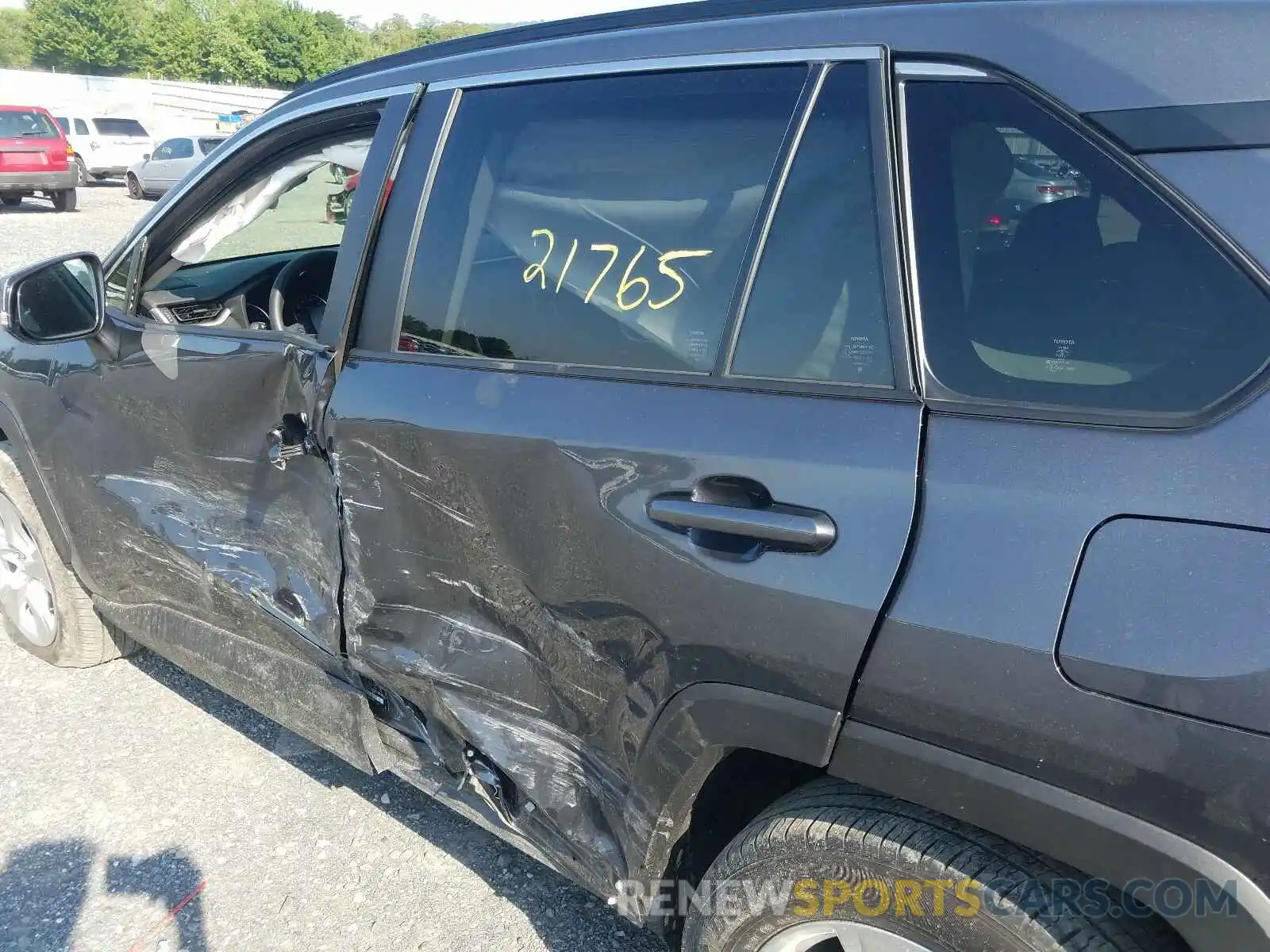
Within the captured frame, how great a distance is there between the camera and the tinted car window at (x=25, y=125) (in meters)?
17.8

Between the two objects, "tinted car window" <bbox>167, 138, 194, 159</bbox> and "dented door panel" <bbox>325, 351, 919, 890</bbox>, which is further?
"tinted car window" <bbox>167, 138, 194, 159</bbox>

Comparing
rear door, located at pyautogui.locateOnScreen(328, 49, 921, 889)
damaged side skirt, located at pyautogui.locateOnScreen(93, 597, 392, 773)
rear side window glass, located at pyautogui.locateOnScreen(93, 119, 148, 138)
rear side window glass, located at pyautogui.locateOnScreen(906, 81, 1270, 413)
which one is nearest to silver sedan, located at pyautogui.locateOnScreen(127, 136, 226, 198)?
rear side window glass, located at pyautogui.locateOnScreen(93, 119, 148, 138)

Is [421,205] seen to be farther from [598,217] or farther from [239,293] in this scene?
[239,293]

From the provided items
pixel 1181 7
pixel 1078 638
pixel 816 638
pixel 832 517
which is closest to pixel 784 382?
pixel 832 517

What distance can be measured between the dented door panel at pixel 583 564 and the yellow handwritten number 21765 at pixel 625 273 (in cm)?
17

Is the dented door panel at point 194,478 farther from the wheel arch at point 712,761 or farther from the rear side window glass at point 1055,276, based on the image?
the rear side window glass at point 1055,276

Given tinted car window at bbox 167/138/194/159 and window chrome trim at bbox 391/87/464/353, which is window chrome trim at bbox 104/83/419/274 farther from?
tinted car window at bbox 167/138/194/159

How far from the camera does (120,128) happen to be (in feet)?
80.8

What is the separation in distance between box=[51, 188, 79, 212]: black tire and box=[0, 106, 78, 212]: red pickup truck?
0.28 metres

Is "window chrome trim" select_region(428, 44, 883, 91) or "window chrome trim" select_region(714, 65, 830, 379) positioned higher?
"window chrome trim" select_region(428, 44, 883, 91)

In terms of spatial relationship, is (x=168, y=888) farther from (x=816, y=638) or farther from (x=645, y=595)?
(x=816, y=638)

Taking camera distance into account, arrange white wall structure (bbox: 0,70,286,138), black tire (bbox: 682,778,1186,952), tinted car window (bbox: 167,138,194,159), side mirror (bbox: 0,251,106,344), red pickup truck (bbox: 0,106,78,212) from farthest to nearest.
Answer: white wall structure (bbox: 0,70,286,138), tinted car window (bbox: 167,138,194,159), red pickup truck (bbox: 0,106,78,212), side mirror (bbox: 0,251,106,344), black tire (bbox: 682,778,1186,952)

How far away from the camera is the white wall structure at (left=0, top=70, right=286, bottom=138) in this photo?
35447 millimetres

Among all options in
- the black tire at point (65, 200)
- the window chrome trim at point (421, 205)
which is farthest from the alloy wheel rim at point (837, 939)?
the black tire at point (65, 200)
